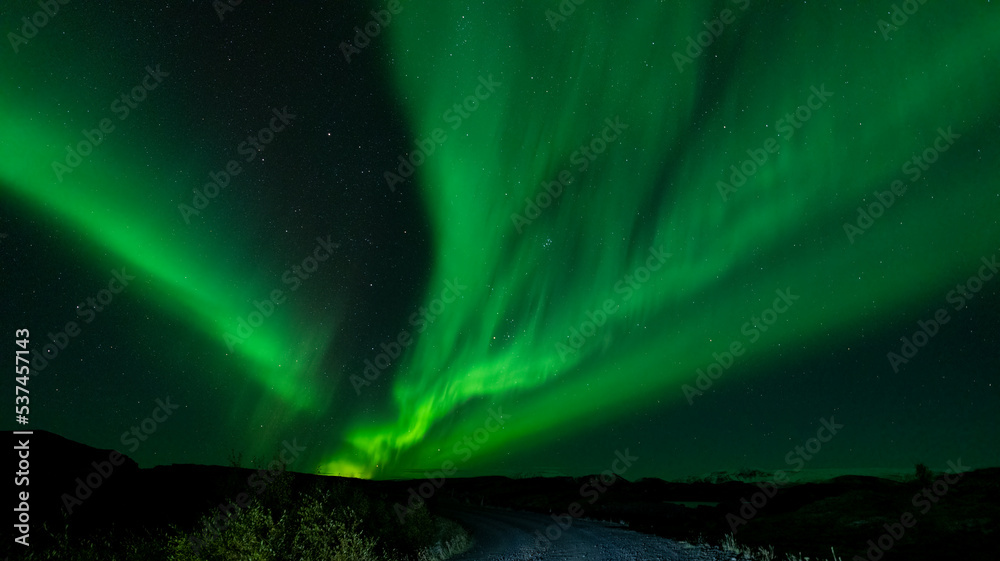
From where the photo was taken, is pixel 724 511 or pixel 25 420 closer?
pixel 25 420

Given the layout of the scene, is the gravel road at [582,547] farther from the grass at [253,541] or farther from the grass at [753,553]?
the grass at [253,541]

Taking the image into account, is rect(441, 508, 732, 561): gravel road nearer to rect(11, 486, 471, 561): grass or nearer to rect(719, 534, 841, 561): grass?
rect(719, 534, 841, 561): grass

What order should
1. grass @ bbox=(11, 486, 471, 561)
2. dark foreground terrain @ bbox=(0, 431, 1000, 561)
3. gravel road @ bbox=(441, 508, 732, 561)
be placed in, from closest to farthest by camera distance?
grass @ bbox=(11, 486, 471, 561) → dark foreground terrain @ bbox=(0, 431, 1000, 561) → gravel road @ bbox=(441, 508, 732, 561)

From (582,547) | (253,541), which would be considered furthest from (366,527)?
(253,541)

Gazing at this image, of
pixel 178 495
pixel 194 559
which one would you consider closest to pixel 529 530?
pixel 194 559

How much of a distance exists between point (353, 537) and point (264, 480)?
3.70m

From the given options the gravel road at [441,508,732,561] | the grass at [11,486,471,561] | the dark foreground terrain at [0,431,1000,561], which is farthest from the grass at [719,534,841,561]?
the grass at [11,486,471,561]

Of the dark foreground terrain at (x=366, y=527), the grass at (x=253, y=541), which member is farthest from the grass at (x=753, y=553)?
the grass at (x=253, y=541)

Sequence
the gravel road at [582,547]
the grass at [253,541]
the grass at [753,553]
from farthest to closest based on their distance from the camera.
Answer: the gravel road at [582,547]
the grass at [753,553]
the grass at [253,541]

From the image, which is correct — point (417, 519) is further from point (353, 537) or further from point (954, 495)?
point (954, 495)

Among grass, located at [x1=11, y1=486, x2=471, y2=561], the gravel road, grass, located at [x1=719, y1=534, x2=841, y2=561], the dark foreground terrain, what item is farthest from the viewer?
the gravel road

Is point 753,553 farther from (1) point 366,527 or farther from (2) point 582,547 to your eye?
(1) point 366,527

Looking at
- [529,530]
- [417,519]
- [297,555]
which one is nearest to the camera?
[297,555]

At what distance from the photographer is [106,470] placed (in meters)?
37.9
